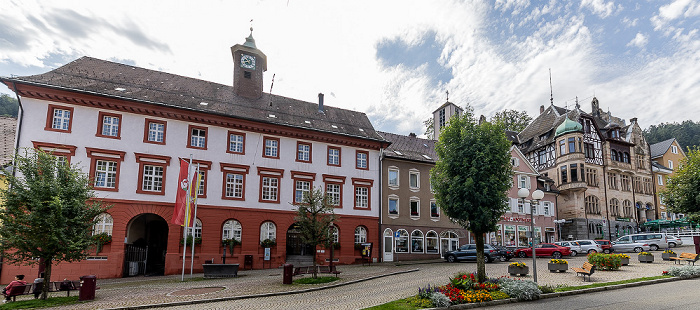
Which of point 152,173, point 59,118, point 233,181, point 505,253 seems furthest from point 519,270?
point 59,118

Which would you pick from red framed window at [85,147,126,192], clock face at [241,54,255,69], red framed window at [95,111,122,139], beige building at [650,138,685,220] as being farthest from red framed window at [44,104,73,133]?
beige building at [650,138,685,220]

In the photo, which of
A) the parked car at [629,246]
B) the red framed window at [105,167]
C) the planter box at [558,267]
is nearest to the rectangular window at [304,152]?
the red framed window at [105,167]

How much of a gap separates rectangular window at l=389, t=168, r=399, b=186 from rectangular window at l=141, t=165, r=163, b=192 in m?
18.3

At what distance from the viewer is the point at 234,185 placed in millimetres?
30172

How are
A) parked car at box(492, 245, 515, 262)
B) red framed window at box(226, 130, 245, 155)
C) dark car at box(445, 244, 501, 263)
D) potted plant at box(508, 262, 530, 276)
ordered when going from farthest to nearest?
parked car at box(492, 245, 515, 262)
dark car at box(445, 244, 501, 263)
red framed window at box(226, 130, 245, 155)
potted plant at box(508, 262, 530, 276)

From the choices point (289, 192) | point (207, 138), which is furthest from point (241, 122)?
point (289, 192)

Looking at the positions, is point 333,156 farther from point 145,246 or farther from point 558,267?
point 558,267

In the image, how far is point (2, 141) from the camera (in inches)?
1173

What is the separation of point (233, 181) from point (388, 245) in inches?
541

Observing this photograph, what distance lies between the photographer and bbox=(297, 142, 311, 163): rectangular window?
32.9 meters

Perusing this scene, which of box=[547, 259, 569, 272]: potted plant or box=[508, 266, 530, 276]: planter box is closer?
box=[508, 266, 530, 276]: planter box

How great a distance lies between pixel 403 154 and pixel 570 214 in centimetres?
2385

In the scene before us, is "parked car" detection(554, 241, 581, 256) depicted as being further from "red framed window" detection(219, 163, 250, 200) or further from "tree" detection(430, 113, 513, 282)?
"red framed window" detection(219, 163, 250, 200)

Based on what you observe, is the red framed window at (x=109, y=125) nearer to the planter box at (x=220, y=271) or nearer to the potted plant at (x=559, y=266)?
the planter box at (x=220, y=271)
